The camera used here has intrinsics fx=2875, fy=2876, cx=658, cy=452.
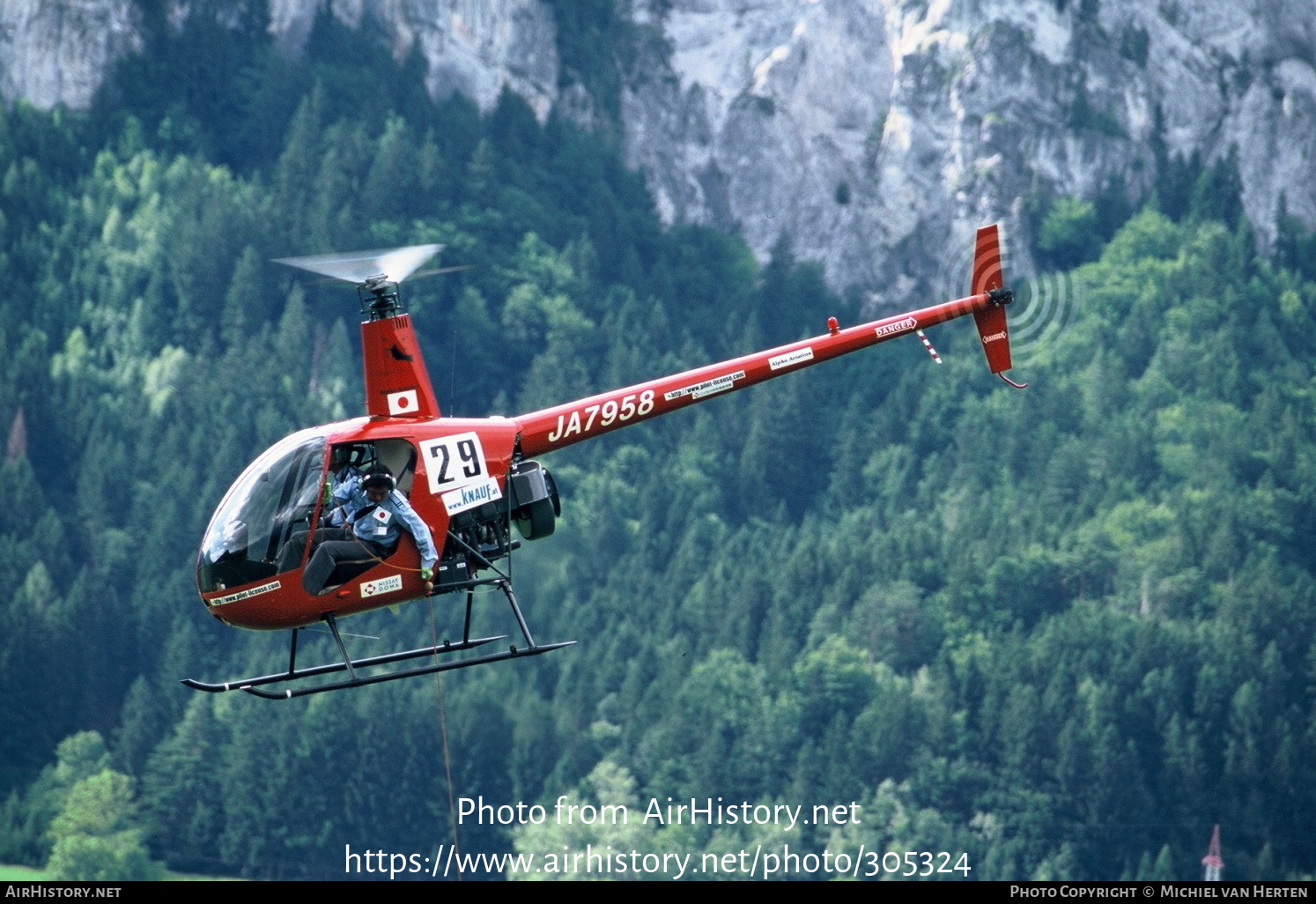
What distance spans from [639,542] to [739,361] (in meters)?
79.8

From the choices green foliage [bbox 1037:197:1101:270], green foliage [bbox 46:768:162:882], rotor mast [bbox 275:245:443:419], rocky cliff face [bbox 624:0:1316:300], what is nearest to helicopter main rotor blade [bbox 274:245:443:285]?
rotor mast [bbox 275:245:443:419]

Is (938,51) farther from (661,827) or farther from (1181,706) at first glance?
(661,827)

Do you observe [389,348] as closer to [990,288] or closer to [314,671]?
[314,671]

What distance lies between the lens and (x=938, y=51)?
120m

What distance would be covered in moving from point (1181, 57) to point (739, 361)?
99162mm

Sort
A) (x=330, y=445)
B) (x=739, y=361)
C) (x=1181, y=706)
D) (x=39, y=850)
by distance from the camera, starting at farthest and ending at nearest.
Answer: (x=1181, y=706), (x=39, y=850), (x=739, y=361), (x=330, y=445)

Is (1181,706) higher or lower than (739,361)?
lower

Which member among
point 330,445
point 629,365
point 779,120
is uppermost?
point 779,120

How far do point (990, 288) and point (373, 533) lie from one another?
7.80m

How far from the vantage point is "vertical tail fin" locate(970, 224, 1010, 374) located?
29.0 metres

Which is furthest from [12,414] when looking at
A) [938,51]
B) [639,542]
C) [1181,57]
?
[1181,57]

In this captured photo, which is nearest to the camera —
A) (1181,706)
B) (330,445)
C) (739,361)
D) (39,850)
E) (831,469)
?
(330,445)

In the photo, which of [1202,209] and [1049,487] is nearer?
[1049,487]

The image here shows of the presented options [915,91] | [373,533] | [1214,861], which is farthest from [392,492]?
[915,91]
